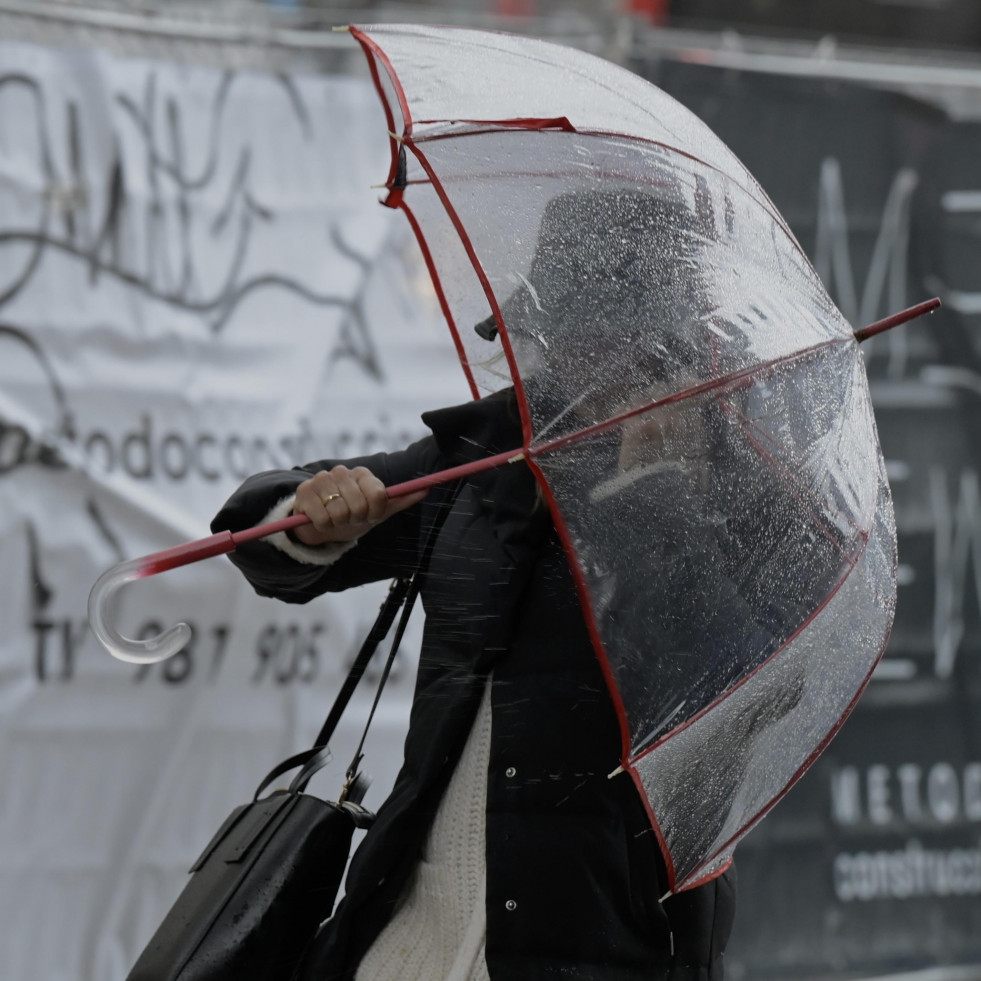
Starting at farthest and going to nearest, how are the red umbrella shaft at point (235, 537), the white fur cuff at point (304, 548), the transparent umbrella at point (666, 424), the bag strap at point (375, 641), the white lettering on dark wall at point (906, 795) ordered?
the white lettering on dark wall at point (906, 795) < the bag strap at point (375, 641) < the white fur cuff at point (304, 548) < the transparent umbrella at point (666, 424) < the red umbrella shaft at point (235, 537)

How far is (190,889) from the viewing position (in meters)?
1.71

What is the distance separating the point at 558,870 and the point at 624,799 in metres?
0.12

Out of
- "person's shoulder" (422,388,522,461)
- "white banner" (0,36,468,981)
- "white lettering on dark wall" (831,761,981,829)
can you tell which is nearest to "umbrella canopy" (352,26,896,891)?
"person's shoulder" (422,388,522,461)

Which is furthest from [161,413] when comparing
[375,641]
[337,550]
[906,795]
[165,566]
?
[906,795]

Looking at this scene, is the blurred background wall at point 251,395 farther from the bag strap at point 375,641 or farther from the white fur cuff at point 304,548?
the white fur cuff at point 304,548

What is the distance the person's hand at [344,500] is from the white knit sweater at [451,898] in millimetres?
331

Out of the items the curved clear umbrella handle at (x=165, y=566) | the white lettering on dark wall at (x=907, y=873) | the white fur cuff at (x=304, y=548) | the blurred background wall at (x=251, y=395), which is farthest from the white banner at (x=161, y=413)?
the curved clear umbrella handle at (x=165, y=566)

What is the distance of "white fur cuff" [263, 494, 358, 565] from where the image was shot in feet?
5.22

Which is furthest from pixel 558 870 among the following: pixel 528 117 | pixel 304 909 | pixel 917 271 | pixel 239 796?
pixel 917 271

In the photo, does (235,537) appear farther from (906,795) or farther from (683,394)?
(906,795)

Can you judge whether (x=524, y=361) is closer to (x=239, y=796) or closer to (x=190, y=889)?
(x=190, y=889)

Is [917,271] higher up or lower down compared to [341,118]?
lower down

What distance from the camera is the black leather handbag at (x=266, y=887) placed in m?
1.63

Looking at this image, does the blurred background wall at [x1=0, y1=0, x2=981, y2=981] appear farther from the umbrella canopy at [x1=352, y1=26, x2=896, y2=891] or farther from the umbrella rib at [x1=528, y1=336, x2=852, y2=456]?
Result: the umbrella rib at [x1=528, y1=336, x2=852, y2=456]
